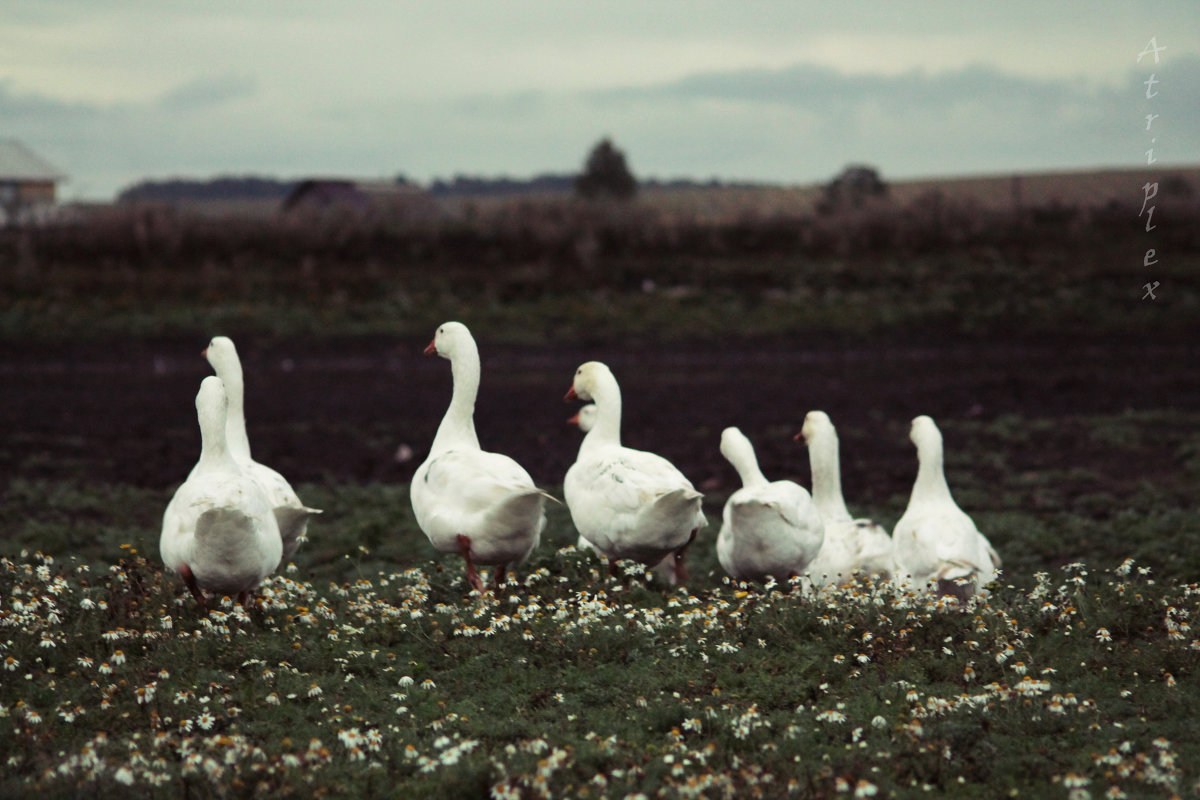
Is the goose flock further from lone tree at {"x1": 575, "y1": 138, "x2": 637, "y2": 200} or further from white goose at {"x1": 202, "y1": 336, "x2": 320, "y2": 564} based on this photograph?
lone tree at {"x1": 575, "y1": 138, "x2": 637, "y2": 200}

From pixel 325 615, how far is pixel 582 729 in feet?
7.27

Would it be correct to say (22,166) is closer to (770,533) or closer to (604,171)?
(604,171)

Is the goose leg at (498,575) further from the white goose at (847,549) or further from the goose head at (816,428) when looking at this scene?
the goose head at (816,428)

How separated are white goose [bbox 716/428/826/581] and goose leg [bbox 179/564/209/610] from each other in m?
3.35

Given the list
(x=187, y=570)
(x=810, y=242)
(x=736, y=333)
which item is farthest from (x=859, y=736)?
(x=810, y=242)

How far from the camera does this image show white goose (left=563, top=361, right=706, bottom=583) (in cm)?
803

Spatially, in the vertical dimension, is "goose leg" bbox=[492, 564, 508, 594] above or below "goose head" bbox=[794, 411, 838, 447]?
below

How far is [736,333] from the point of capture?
25.8 meters

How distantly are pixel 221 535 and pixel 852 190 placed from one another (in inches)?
1194

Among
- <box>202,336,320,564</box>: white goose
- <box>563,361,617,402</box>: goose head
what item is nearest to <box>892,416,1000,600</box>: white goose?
<box>563,361,617,402</box>: goose head

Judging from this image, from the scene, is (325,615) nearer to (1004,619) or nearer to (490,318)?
(1004,619)

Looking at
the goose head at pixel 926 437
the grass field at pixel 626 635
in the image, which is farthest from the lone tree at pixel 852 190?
the goose head at pixel 926 437

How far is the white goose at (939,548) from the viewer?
324 inches

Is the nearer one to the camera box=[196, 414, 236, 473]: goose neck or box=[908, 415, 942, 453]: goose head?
box=[196, 414, 236, 473]: goose neck
